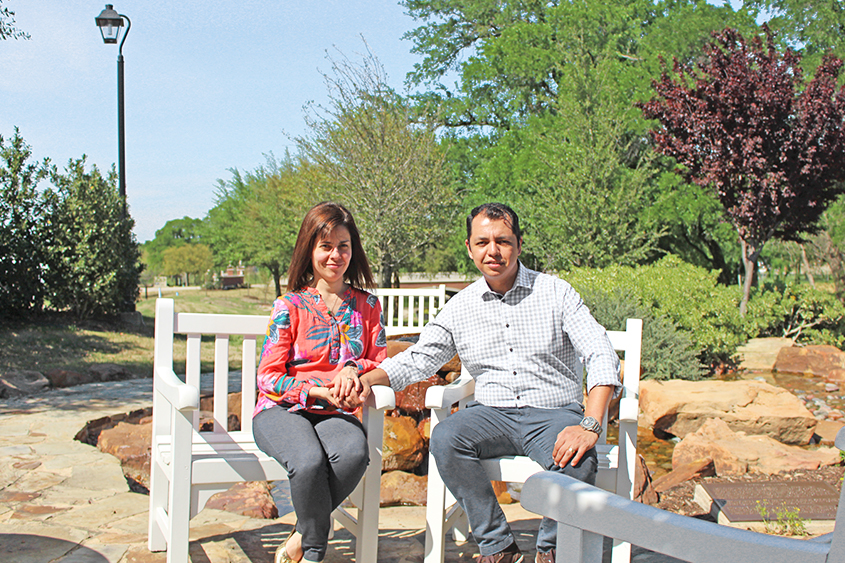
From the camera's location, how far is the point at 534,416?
101 inches

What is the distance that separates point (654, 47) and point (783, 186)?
8.10 meters

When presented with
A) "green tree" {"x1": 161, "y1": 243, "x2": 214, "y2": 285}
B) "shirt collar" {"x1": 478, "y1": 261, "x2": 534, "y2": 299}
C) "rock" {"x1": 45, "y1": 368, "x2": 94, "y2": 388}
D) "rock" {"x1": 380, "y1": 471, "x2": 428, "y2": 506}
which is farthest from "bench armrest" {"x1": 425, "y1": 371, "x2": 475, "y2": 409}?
"green tree" {"x1": 161, "y1": 243, "x2": 214, "y2": 285}

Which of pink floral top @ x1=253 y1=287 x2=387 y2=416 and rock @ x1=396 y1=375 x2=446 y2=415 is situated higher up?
pink floral top @ x1=253 y1=287 x2=387 y2=416

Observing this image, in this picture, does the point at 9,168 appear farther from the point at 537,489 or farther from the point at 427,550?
the point at 537,489

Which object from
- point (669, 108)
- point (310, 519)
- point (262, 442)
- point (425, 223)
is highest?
point (669, 108)

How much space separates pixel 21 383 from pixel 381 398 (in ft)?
17.8

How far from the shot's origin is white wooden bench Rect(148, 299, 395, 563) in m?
2.27

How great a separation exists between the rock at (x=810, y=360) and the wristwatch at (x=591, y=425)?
8.42 metres

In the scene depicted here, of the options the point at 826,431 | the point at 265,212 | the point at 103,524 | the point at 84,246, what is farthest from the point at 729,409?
the point at 265,212

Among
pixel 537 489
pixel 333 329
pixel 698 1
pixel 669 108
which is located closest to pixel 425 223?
pixel 669 108

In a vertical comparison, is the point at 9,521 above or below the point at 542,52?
below

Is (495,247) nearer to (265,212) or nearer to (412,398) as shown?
(412,398)

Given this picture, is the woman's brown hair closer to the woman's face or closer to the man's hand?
the woman's face

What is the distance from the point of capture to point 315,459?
225 centimetres
